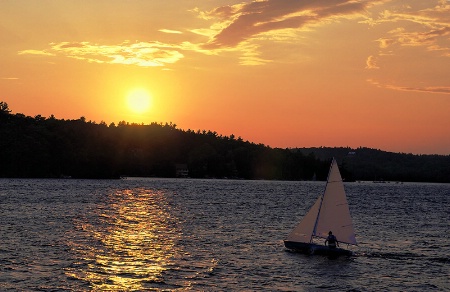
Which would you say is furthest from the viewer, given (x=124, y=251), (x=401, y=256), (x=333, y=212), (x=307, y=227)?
(x=401, y=256)

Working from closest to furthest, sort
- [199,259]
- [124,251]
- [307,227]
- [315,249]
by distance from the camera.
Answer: [199,259] < [315,249] < [307,227] < [124,251]

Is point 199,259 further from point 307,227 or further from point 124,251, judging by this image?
point 307,227

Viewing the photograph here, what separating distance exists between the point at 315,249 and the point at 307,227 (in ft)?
8.44

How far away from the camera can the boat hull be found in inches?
2338

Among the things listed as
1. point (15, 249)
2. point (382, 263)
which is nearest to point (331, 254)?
point (382, 263)

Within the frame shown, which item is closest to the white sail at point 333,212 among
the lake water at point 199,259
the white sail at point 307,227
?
the white sail at point 307,227

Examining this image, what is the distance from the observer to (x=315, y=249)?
5988 centimetres

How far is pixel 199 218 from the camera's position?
107 m

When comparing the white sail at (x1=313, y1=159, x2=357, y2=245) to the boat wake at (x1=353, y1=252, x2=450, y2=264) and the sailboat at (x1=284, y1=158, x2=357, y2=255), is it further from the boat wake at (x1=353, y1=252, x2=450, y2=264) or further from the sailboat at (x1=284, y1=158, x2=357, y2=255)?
the boat wake at (x1=353, y1=252, x2=450, y2=264)

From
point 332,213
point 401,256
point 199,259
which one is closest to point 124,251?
point 199,259

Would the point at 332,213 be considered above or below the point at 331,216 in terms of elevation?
above

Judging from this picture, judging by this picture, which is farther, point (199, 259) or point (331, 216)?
point (331, 216)

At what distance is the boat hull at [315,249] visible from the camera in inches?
2338

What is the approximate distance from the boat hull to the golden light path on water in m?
12.1
